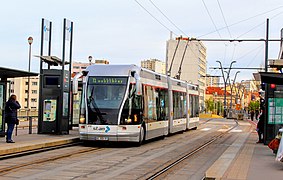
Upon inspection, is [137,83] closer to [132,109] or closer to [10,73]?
[132,109]

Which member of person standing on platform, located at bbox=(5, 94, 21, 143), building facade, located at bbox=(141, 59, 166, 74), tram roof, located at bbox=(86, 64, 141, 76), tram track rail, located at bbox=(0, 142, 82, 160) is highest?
building facade, located at bbox=(141, 59, 166, 74)

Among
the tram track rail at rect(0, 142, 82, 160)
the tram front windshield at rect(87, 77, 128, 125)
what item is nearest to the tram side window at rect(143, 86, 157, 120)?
the tram front windshield at rect(87, 77, 128, 125)

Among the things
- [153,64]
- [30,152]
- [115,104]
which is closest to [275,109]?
[115,104]

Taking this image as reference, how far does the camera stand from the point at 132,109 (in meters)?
19.6

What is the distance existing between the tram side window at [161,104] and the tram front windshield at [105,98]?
13.3ft

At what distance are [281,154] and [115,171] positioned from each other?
14.7 feet

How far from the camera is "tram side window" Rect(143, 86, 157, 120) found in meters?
21.0

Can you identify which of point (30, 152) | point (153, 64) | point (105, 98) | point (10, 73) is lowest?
point (30, 152)

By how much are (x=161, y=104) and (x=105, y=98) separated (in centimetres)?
520

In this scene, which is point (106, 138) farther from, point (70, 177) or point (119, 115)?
point (70, 177)

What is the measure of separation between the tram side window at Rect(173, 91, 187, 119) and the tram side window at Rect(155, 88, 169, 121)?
253 centimetres

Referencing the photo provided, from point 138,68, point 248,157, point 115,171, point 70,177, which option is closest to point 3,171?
point 70,177

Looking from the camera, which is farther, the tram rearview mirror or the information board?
the information board

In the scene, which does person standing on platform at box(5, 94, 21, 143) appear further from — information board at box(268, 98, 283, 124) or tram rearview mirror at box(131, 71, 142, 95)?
information board at box(268, 98, 283, 124)
